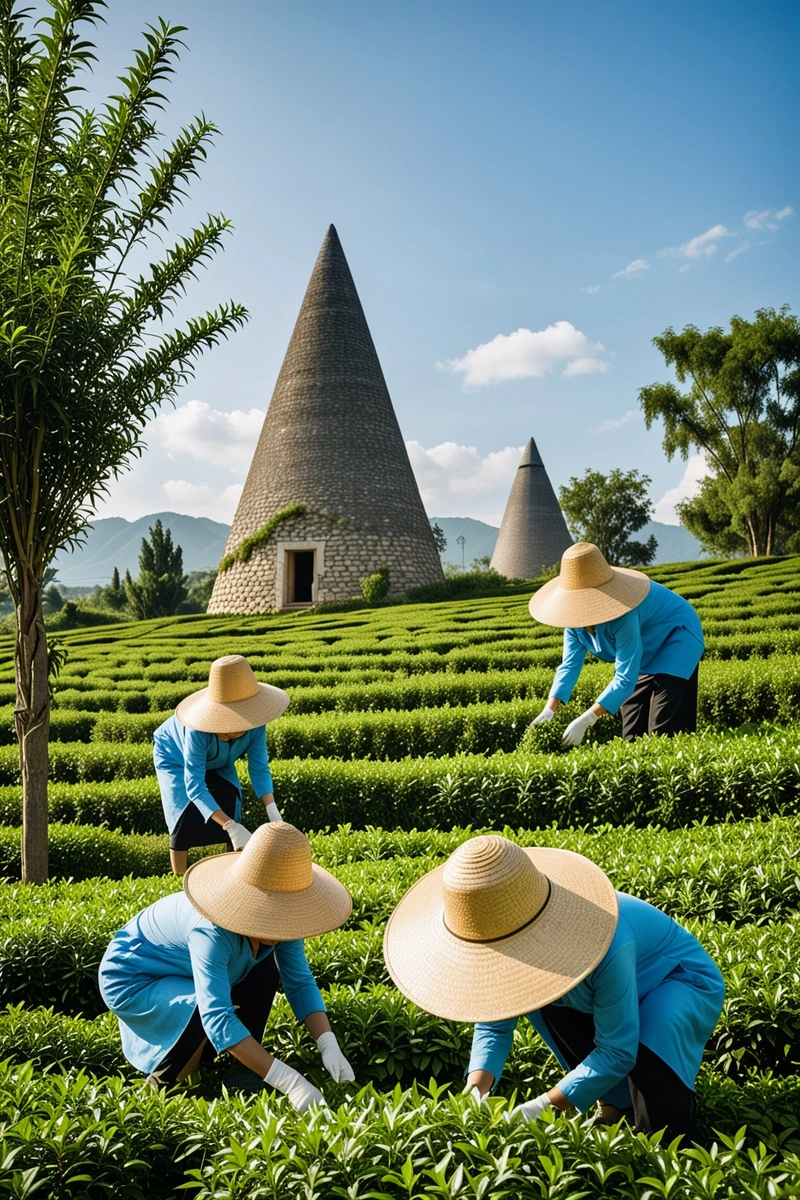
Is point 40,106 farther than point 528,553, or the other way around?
point 528,553

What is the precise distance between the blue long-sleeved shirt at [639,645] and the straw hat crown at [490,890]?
3115mm

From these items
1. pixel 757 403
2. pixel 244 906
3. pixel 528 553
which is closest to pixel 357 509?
pixel 528 553

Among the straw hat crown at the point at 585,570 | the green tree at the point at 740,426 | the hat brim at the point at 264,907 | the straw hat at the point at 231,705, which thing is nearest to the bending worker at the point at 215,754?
the straw hat at the point at 231,705

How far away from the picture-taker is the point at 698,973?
2.49 m

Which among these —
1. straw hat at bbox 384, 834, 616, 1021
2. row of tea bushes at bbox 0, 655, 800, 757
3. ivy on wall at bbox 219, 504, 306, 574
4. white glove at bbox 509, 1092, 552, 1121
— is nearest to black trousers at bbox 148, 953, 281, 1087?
straw hat at bbox 384, 834, 616, 1021

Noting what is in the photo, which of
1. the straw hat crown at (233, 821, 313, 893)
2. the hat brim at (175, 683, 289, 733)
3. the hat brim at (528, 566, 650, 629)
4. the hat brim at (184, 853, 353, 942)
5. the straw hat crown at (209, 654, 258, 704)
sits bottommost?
the hat brim at (184, 853, 353, 942)

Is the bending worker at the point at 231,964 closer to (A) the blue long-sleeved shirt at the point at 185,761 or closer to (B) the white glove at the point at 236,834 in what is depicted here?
(B) the white glove at the point at 236,834

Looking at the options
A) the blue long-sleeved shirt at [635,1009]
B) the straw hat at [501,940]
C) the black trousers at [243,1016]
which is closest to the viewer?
the straw hat at [501,940]

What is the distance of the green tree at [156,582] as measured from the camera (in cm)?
3665

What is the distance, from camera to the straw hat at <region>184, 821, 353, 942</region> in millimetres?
2732

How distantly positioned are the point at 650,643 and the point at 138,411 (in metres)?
4.18

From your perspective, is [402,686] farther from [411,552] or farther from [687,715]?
[411,552]

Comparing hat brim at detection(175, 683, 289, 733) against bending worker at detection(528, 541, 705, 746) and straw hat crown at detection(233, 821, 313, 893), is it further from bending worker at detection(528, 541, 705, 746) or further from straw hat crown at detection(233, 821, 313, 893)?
bending worker at detection(528, 541, 705, 746)

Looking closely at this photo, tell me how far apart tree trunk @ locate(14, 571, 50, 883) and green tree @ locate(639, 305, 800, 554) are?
24653mm
